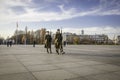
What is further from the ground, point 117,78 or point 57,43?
point 57,43

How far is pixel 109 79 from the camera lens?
4.79 metres

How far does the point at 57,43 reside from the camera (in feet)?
47.4

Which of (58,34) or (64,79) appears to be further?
(58,34)

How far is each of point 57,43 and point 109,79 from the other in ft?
32.3

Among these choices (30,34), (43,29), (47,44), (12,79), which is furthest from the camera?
(30,34)

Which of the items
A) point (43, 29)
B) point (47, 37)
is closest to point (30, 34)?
point (43, 29)

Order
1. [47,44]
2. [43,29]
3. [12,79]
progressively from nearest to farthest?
[12,79]
[47,44]
[43,29]

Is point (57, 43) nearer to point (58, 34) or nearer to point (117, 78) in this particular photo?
point (58, 34)

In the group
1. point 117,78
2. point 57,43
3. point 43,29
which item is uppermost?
point 43,29

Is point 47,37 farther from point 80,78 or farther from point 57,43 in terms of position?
point 80,78

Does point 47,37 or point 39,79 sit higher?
point 47,37

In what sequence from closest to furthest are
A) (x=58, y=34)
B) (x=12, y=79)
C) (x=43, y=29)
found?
(x=12, y=79) → (x=58, y=34) → (x=43, y=29)

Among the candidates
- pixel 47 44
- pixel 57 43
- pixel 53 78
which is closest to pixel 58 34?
pixel 57 43

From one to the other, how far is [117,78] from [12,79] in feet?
10.5
